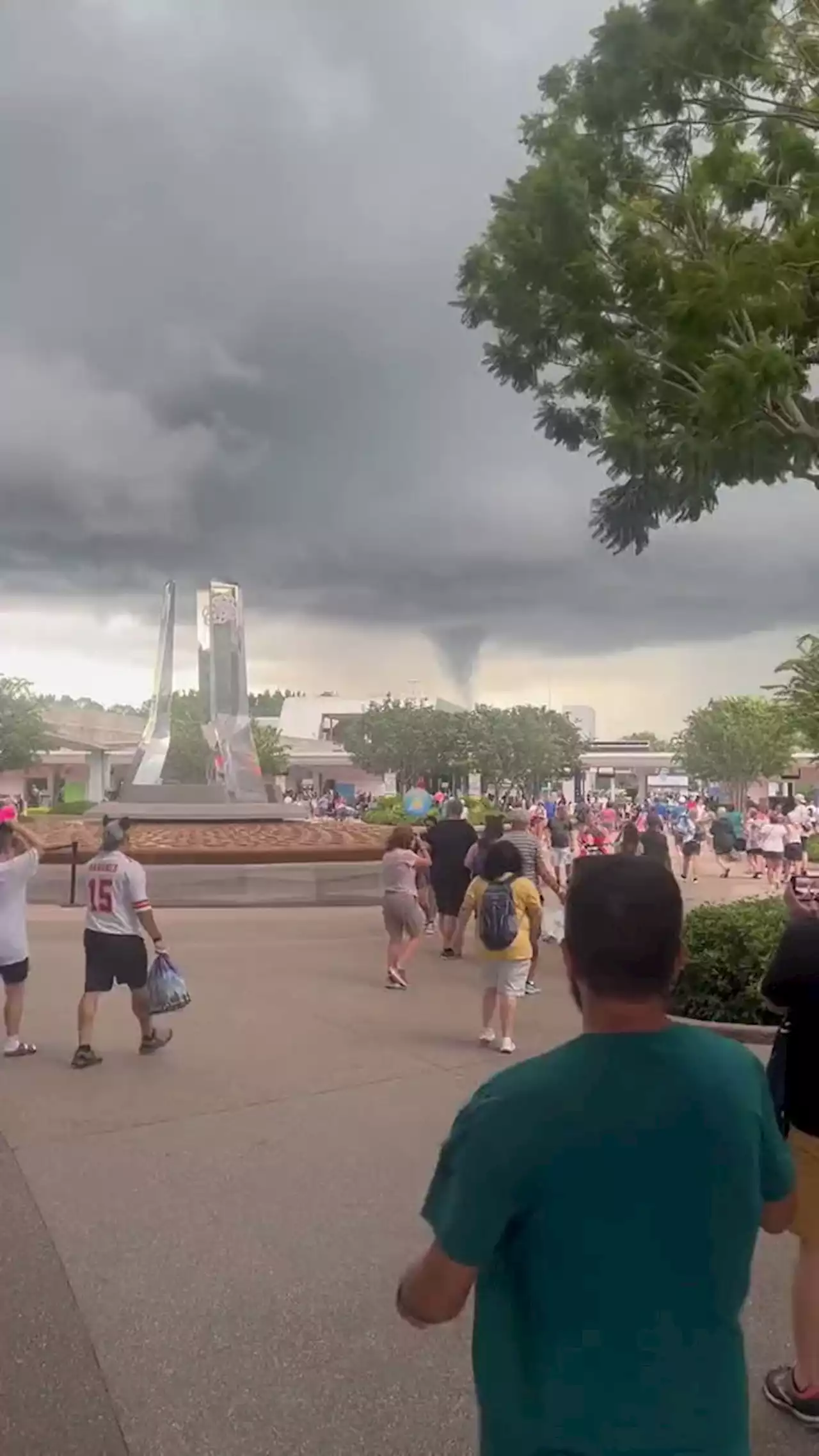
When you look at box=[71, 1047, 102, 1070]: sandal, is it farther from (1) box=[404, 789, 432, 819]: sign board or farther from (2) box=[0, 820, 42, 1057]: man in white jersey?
(1) box=[404, 789, 432, 819]: sign board

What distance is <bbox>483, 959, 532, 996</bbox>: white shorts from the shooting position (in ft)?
26.6

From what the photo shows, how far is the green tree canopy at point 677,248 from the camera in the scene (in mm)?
9422

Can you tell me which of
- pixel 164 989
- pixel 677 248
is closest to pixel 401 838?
pixel 164 989

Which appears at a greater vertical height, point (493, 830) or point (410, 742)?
point (410, 742)

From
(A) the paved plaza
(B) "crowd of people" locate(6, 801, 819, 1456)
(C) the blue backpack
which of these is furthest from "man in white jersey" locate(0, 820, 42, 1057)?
(B) "crowd of people" locate(6, 801, 819, 1456)

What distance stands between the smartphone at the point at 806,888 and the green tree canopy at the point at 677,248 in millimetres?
5653

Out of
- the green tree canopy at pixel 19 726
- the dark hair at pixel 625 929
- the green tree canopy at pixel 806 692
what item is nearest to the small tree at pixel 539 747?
the green tree canopy at pixel 19 726

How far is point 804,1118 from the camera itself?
11.0 feet

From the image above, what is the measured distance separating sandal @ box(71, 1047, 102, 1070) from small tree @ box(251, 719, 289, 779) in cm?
6137

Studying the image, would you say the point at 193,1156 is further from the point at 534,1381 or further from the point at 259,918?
the point at 259,918

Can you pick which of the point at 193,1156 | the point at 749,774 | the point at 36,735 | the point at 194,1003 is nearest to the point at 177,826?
the point at 194,1003

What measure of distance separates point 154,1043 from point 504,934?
2.55 meters

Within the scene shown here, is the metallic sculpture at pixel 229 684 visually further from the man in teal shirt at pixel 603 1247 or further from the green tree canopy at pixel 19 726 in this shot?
the green tree canopy at pixel 19 726

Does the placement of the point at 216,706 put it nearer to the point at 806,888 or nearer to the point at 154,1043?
the point at 154,1043
